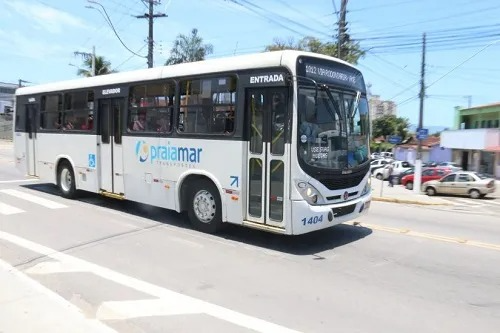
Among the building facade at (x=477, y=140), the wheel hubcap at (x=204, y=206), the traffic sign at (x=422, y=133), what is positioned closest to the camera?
the wheel hubcap at (x=204, y=206)

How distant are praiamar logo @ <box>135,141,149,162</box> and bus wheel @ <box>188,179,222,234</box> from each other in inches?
57.0

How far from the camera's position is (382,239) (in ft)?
28.7

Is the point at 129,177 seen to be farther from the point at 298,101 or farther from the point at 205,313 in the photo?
the point at 205,313

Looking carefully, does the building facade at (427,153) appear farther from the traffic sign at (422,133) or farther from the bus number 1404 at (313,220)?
the bus number 1404 at (313,220)

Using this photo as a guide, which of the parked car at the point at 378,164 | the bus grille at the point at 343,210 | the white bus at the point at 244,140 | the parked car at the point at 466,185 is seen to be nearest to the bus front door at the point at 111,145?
the white bus at the point at 244,140

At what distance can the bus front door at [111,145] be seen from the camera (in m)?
10.7

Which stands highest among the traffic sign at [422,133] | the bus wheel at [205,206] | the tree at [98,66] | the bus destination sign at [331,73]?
the tree at [98,66]

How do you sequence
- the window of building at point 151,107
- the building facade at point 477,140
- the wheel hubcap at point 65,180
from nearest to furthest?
the window of building at point 151,107 → the wheel hubcap at point 65,180 → the building facade at point 477,140

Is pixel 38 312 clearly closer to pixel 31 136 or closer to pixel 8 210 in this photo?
pixel 8 210

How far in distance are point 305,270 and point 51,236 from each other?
15.3 ft

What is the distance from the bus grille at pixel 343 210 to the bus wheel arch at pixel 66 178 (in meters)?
7.47

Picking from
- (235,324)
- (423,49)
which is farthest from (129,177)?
(423,49)

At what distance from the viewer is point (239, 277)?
6.30 meters

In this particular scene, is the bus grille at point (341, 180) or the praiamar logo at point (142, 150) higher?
the praiamar logo at point (142, 150)
